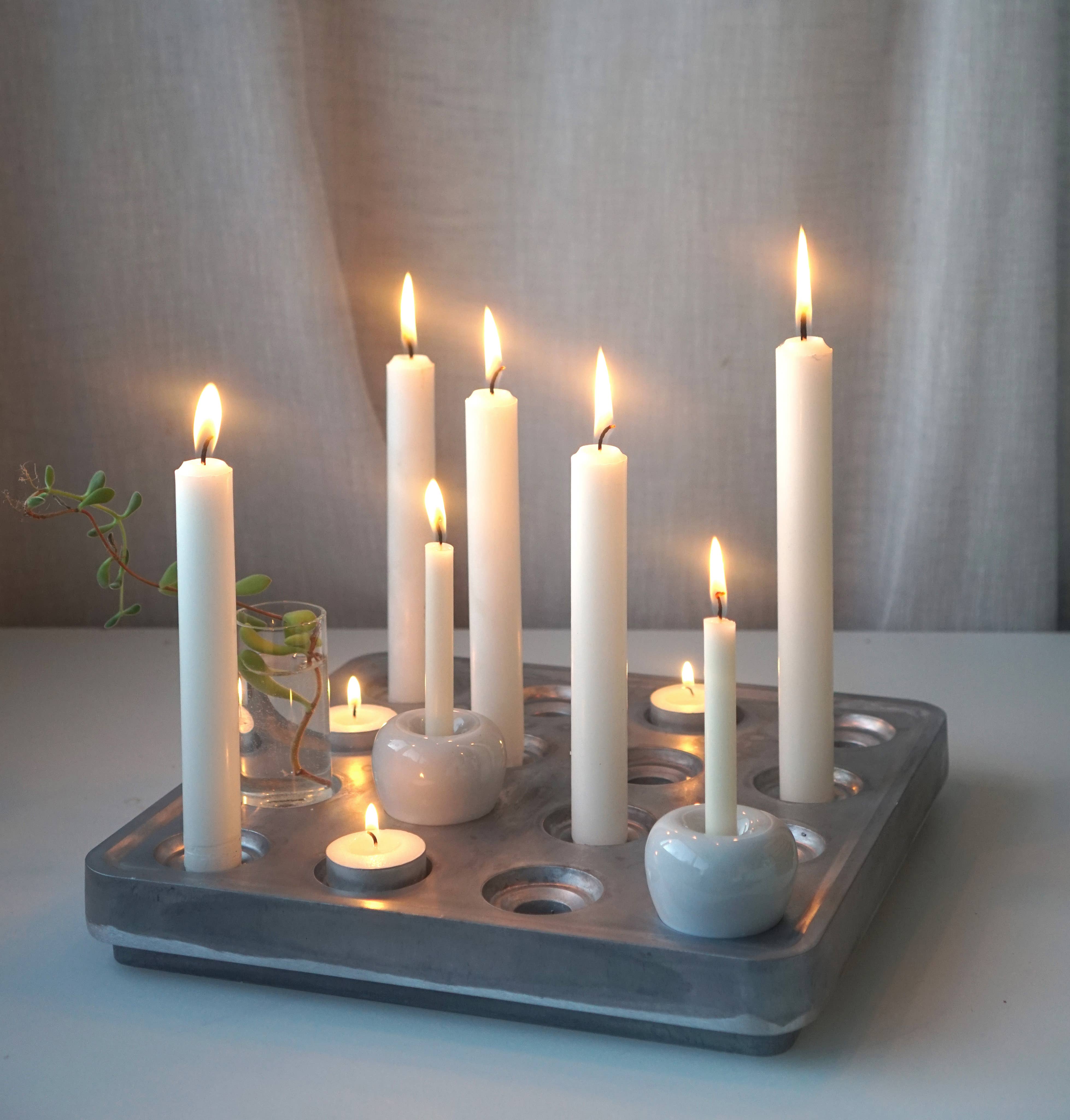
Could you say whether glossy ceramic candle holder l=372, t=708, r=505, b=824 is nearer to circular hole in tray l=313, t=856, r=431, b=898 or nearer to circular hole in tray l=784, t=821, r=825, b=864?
circular hole in tray l=313, t=856, r=431, b=898

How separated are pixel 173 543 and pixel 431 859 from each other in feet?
2.14

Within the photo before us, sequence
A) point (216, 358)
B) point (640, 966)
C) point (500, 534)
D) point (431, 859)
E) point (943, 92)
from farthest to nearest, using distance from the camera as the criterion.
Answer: point (216, 358), point (943, 92), point (500, 534), point (431, 859), point (640, 966)

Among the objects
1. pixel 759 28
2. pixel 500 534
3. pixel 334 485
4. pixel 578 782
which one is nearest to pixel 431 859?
pixel 578 782

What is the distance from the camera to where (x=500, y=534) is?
772 millimetres

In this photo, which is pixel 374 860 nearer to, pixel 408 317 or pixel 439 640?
pixel 439 640

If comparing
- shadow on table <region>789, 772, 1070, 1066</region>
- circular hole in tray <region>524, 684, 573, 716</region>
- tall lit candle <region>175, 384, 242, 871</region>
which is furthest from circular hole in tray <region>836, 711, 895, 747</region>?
tall lit candle <region>175, 384, 242, 871</region>

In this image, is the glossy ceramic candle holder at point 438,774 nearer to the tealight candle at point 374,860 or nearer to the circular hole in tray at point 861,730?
the tealight candle at point 374,860

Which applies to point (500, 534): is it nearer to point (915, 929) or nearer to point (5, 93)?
point (915, 929)

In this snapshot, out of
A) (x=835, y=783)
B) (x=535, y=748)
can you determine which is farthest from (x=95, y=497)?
(x=835, y=783)

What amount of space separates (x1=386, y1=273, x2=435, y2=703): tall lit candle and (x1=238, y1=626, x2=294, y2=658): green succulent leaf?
0.49 ft

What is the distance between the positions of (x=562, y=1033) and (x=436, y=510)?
267mm

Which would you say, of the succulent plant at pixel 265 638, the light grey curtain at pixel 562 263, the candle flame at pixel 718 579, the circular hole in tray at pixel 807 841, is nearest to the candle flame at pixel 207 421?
the succulent plant at pixel 265 638

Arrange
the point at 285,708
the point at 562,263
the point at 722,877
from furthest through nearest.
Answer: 1. the point at 562,263
2. the point at 285,708
3. the point at 722,877

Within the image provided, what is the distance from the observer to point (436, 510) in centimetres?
72
